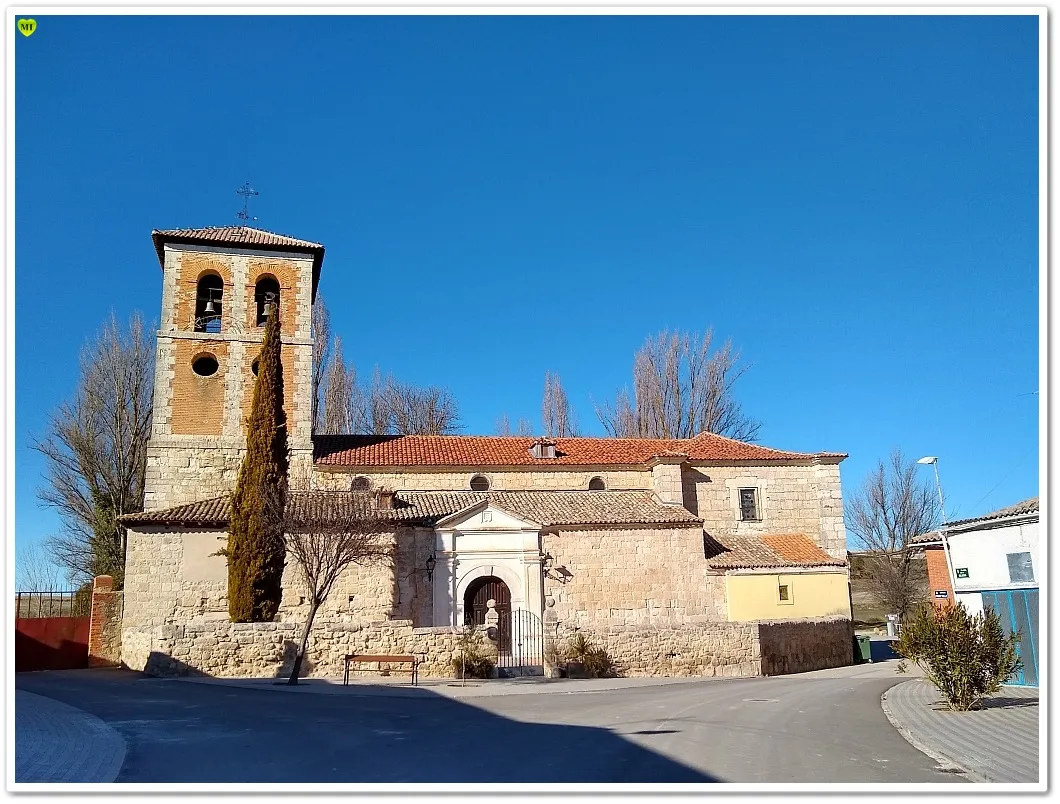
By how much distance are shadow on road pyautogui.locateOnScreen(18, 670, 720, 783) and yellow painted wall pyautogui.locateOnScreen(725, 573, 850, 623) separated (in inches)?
366

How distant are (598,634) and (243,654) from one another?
637 centimetres

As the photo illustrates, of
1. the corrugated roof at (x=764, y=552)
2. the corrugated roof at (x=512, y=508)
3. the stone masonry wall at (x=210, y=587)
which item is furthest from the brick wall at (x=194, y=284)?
the corrugated roof at (x=764, y=552)

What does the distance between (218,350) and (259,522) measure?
585cm

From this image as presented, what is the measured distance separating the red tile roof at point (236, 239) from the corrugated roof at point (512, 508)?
21.2 feet

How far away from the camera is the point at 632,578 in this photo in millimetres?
17484

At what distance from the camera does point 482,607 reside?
1692 cm

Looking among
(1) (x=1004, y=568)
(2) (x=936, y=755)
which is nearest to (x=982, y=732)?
(2) (x=936, y=755)

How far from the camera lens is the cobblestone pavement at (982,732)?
6.00 m

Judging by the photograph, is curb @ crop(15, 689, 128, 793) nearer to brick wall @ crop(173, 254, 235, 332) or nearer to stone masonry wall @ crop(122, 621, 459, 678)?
stone masonry wall @ crop(122, 621, 459, 678)

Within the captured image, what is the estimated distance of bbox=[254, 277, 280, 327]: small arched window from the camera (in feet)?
63.7

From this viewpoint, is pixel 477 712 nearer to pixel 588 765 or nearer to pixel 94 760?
pixel 588 765

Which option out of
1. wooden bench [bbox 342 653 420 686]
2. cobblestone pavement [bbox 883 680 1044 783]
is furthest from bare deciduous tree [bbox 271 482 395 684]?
cobblestone pavement [bbox 883 680 1044 783]

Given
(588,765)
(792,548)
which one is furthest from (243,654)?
(792,548)

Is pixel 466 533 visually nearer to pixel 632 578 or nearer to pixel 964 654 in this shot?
pixel 632 578
